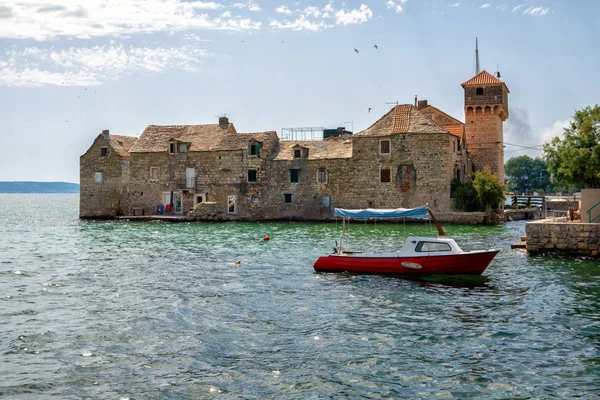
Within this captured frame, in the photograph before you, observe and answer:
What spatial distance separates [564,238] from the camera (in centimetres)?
2655

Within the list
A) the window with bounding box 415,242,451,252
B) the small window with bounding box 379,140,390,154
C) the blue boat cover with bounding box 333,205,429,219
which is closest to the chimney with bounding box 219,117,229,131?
the small window with bounding box 379,140,390,154

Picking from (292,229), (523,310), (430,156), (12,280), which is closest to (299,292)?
(523,310)

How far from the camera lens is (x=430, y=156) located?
47.5 metres

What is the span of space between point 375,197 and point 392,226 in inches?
184

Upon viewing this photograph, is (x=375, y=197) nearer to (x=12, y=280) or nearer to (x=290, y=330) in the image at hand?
(x=12, y=280)

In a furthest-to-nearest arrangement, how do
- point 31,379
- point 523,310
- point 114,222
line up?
point 114,222 → point 523,310 → point 31,379

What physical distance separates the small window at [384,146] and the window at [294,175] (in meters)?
7.16

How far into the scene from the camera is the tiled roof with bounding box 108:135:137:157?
5791 centimetres

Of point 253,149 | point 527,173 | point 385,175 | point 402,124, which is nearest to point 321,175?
point 385,175

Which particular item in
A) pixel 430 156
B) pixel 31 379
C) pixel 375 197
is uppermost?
pixel 430 156

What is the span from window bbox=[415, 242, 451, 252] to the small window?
88.4 ft

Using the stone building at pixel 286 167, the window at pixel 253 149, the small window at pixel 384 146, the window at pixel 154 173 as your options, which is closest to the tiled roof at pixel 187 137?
the stone building at pixel 286 167

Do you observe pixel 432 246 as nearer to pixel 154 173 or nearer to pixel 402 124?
pixel 402 124

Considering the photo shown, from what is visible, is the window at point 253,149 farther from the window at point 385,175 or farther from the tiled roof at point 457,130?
the tiled roof at point 457,130
